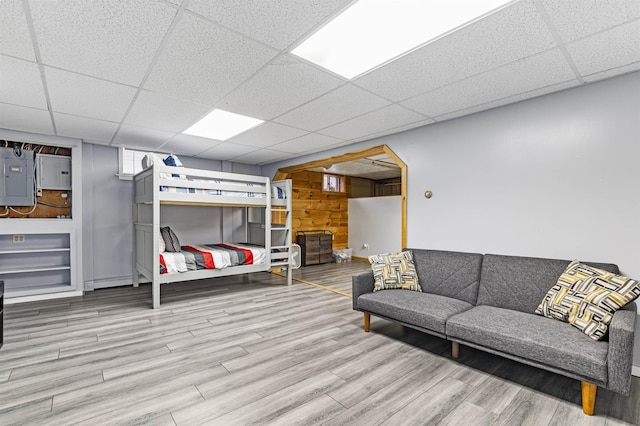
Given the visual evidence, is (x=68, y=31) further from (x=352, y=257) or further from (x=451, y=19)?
(x=352, y=257)

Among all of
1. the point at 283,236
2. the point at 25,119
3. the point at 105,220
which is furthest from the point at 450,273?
the point at 105,220

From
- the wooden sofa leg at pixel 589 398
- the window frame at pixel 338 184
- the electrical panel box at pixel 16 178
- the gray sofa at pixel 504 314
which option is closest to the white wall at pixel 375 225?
the window frame at pixel 338 184

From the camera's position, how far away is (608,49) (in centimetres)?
197

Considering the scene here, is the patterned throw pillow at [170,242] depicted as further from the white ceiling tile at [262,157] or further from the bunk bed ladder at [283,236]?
the white ceiling tile at [262,157]

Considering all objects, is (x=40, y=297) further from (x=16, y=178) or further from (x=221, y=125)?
(x=221, y=125)

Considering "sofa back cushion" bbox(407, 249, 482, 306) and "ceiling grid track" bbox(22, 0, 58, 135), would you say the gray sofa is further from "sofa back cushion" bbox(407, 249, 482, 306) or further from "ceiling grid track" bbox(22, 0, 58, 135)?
"ceiling grid track" bbox(22, 0, 58, 135)

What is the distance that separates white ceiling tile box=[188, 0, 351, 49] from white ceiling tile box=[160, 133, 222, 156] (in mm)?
2758

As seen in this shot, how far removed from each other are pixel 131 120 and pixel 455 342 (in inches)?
161

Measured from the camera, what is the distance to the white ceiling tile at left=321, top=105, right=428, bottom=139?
3193mm

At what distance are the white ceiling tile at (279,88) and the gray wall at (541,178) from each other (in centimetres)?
172

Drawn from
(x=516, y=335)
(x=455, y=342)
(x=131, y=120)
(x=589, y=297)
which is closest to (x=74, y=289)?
(x=131, y=120)

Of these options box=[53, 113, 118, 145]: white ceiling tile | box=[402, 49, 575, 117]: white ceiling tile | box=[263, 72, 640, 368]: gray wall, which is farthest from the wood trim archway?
box=[53, 113, 118, 145]: white ceiling tile

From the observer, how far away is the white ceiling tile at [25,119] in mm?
3145

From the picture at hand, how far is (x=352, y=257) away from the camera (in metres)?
8.38
